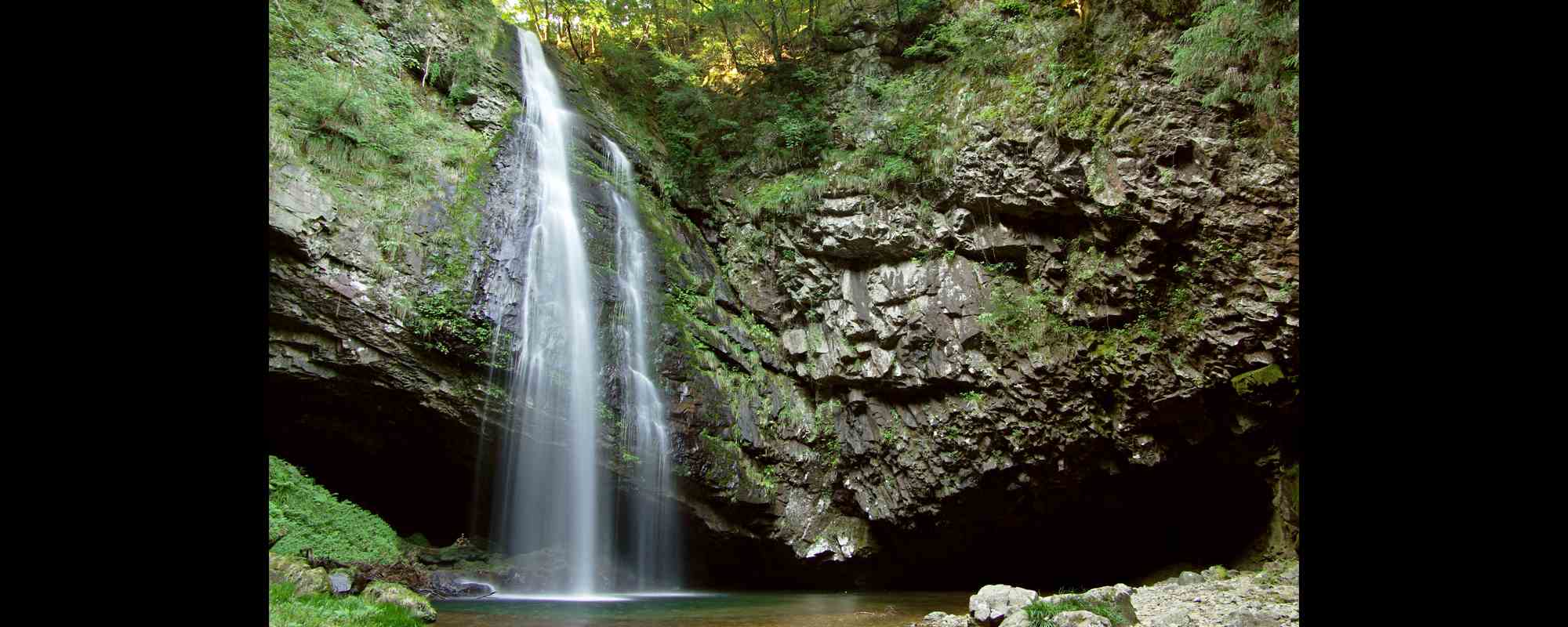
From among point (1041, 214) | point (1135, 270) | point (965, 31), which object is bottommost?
point (1135, 270)

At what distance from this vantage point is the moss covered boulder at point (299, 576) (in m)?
6.79

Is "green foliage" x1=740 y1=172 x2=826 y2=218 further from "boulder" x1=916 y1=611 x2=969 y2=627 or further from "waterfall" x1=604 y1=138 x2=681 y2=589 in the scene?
"boulder" x1=916 y1=611 x2=969 y2=627

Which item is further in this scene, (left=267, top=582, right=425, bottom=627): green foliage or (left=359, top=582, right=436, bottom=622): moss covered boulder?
(left=359, top=582, right=436, bottom=622): moss covered boulder

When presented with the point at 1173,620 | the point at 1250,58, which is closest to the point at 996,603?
the point at 1173,620

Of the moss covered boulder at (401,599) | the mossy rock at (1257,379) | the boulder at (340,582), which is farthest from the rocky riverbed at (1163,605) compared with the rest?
the boulder at (340,582)

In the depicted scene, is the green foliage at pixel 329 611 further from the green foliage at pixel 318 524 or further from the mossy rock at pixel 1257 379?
the mossy rock at pixel 1257 379

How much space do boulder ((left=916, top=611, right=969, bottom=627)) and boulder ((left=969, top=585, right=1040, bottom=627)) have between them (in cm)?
21

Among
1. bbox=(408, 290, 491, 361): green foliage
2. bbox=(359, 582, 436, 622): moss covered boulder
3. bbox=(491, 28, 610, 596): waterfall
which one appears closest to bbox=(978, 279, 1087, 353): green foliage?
bbox=(491, 28, 610, 596): waterfall

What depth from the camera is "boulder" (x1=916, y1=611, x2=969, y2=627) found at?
748 centimetres
